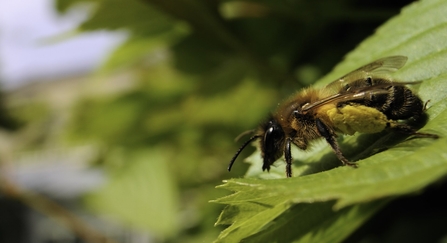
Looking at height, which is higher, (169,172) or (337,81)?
(169,172)

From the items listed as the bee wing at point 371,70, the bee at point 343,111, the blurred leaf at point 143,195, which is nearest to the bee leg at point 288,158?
the bee at point 343,111

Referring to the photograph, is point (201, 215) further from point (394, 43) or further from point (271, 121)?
point (394, 43)

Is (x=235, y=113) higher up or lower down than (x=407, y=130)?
higher up

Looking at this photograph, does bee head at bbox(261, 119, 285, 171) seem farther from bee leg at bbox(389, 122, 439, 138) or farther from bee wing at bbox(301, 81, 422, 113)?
bee leg at bbox(389, 122, 439, 138)

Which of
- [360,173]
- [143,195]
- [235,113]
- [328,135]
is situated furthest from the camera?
[143,195]

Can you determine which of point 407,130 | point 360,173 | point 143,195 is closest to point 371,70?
point 407,130

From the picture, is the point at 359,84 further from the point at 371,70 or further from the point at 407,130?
the point at 407,130

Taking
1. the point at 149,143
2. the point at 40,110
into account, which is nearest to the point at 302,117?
the point at 149,143
